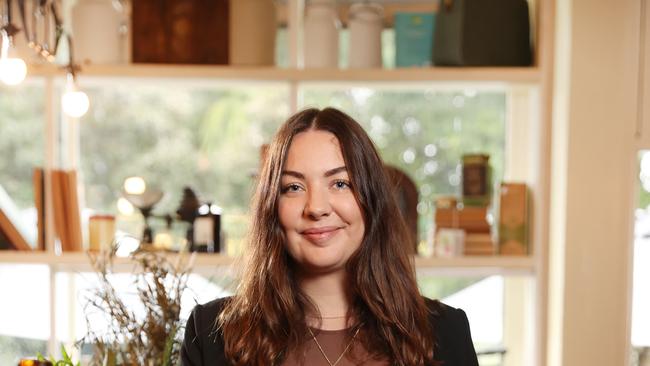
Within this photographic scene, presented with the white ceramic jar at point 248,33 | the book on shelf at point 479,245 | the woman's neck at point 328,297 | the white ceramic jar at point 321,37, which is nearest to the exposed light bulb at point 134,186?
the white ceramic jar at point 248,33

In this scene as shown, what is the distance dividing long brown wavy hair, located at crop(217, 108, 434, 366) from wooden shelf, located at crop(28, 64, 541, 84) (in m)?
1.11

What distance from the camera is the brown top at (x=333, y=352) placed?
165cm

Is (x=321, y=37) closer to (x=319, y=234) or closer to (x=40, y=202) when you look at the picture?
(x=40, y=202)

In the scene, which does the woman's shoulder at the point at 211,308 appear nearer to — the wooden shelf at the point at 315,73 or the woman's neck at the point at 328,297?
the woman's neck at the point at 328,297

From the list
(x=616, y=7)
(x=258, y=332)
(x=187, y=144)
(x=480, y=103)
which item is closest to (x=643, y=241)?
(x=616, y=7)

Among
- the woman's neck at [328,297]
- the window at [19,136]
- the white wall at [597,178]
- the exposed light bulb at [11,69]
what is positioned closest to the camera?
the woman's neck at [328,297]

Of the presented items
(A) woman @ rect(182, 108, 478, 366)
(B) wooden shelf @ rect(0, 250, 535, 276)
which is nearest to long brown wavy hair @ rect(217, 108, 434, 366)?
(A) woman @ rect(182, 108, 478, 366)

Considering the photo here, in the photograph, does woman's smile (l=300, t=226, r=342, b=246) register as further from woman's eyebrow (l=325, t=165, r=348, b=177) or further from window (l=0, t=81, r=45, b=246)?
window (l=0, t=81, r=45, b=246)

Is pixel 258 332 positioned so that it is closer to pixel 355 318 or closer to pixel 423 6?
pixel 355 318

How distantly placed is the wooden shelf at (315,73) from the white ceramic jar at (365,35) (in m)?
0.09

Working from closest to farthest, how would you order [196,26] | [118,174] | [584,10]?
1. [584,10]
2. [196,26]
3. [118,174]

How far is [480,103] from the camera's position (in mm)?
3451

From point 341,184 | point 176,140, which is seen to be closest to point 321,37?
point 341,184

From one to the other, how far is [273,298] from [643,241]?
57.8 inches
